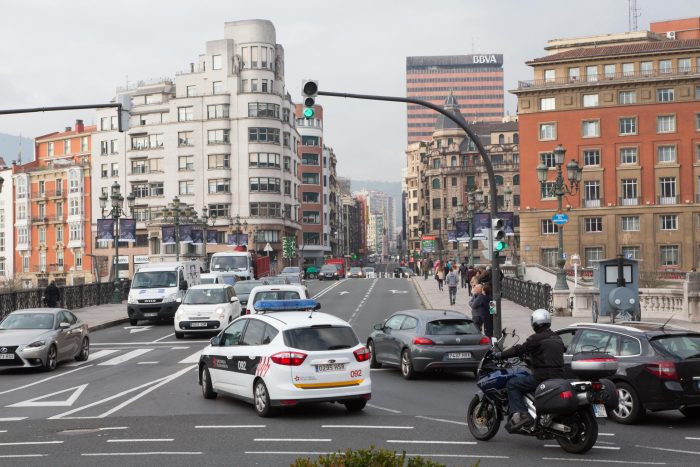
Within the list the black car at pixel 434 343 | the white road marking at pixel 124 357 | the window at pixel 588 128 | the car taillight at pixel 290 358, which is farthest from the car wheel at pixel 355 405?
the window at pixel 588 128

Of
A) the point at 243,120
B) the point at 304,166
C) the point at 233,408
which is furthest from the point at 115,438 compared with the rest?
the point at 304,166

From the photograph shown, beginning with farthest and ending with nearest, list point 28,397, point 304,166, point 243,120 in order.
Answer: point 304,166
point 243,120
point 28,397

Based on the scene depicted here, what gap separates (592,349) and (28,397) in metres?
10.1

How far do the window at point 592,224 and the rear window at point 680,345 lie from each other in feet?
229

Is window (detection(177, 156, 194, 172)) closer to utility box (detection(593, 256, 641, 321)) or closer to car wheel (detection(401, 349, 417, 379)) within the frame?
utility box (detection(593, 256, 641, 321))

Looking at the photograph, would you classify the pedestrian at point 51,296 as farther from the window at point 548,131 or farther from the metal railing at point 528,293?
the window at point 548,131

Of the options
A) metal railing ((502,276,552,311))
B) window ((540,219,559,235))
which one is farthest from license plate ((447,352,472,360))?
window ((540,219,559,235))

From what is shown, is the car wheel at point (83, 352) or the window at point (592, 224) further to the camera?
the window at point (592, 224)

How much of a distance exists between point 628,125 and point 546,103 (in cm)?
764

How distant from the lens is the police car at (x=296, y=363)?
13.3 metres

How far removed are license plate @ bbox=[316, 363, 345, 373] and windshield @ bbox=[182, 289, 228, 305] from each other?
17217 mm

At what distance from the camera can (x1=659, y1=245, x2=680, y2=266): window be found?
78.2 meters

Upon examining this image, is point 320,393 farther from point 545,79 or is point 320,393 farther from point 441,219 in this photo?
point 441,219

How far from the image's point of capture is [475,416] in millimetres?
11828
